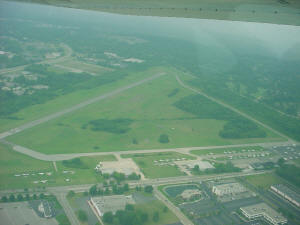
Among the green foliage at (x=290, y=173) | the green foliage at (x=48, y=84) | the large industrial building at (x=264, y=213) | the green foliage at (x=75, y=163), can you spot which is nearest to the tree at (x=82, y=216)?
the green foliage at (x=75, y=163)

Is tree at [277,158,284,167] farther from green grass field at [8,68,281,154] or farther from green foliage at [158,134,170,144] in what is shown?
green foliage at [158,134,170,144]

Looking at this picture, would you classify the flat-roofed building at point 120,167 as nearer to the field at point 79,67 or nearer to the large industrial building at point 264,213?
the large industrial building at point 264,213

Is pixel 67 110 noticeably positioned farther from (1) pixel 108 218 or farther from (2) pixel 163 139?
(1) pixel 108 218

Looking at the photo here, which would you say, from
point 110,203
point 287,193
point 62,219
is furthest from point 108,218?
point 287,193

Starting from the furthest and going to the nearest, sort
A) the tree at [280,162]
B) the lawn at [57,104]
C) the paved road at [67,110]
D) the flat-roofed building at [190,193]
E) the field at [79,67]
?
the field at [79,67] < the lawn at [57,104] < the paved road at [67,110] < the tree at [280,162] < the flat-roofed building at [190,193]

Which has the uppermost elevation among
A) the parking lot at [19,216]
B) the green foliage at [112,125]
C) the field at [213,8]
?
the field at [213,8]
